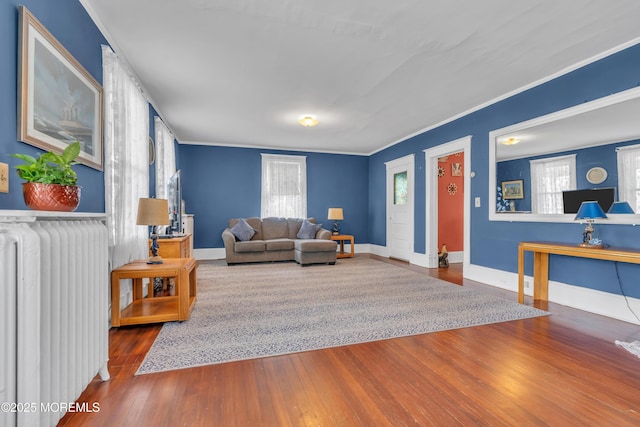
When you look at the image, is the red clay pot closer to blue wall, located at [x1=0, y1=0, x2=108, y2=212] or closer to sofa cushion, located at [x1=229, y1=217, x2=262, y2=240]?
blue wall, located at [x1=0, y1=0, x2=108, y2=212]

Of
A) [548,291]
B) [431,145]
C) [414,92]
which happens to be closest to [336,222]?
[431,145]

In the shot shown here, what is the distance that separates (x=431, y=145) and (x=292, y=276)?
3331 mm

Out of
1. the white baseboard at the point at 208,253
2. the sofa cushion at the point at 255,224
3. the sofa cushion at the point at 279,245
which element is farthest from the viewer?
the white baseboard at the point at 208,253

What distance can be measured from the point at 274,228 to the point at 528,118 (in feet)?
15.5

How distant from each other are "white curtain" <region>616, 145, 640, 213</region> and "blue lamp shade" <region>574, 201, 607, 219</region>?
218 millimetres

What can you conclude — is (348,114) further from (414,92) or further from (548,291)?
(548,291)

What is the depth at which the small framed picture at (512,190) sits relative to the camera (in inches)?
147

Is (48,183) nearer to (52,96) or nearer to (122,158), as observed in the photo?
(52,96)

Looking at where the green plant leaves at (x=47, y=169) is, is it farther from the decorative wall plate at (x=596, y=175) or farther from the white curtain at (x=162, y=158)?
the decorative wall plate at (x=596, y=175)

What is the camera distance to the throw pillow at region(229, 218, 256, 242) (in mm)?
5897

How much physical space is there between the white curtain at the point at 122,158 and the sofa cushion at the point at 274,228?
3116 mm

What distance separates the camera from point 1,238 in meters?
0.99

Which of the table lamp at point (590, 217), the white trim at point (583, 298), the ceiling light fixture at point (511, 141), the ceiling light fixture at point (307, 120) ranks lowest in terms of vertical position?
the white trim at point (583, 298)

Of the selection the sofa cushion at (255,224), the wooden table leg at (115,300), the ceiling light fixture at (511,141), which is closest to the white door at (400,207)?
the ceiling light fixture at (511,141)
